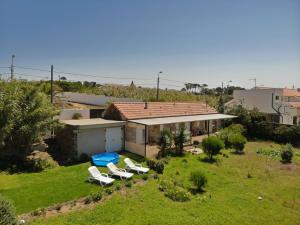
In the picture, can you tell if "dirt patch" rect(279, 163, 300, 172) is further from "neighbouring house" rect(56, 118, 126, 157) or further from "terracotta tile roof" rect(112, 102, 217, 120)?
"neighbouring house" rect(56, 118, 126, 157)

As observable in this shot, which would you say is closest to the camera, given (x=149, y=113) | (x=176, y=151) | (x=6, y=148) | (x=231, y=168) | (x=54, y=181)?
(x=54, y=181)

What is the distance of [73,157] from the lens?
23.7 metres

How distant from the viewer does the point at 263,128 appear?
37.3 m

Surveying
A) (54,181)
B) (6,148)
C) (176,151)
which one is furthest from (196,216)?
(6,148)

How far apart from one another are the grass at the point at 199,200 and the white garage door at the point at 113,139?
4.69 meters

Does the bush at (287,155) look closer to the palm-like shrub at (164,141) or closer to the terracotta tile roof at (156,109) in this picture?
the palm-like shrub at (164,141)

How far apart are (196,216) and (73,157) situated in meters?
13.5

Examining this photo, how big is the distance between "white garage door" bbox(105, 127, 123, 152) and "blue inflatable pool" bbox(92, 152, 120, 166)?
51.3 inches

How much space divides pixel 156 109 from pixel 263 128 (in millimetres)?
16317

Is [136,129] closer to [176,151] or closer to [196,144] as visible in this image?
[176,151]

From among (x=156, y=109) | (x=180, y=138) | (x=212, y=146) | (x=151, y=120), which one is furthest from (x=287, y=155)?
(x=156, y=109)

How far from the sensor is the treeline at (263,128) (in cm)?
3456

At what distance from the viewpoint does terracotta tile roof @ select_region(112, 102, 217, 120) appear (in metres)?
28.5

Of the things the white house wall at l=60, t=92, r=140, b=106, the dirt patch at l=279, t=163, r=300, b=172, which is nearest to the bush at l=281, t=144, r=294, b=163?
the dirt patch at l=279, t=163, r=300, b=172
